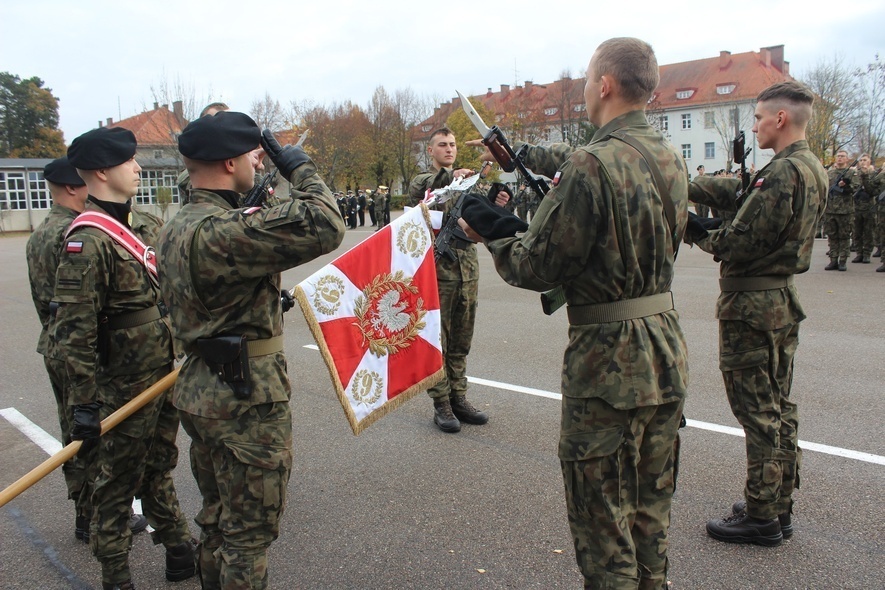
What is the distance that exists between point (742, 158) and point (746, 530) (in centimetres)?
215

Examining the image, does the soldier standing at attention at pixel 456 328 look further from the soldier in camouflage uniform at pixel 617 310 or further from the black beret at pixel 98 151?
the soldier in camouflage uniform at pixel 617 310

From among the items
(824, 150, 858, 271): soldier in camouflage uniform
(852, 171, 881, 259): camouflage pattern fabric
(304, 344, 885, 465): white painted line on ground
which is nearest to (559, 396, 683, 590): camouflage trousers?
(304, 344, 885, 465): white painted line on ground

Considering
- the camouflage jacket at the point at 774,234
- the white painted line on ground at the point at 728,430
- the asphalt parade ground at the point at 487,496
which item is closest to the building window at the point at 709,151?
the asphalt parade ground at the point at 487,496

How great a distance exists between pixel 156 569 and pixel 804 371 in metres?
5.79

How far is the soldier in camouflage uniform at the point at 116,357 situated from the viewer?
10.1ft

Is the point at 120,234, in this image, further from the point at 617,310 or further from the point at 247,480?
the point at 617,310

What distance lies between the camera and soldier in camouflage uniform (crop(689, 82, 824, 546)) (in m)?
3.33

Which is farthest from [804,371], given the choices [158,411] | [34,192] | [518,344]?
[34,192]

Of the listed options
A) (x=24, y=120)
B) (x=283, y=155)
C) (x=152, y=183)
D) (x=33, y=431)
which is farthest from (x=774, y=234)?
(x=24, y=120)

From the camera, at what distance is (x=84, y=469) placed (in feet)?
12.1

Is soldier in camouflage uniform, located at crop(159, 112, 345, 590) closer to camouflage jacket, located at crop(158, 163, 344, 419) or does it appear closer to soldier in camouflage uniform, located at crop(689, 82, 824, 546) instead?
camouflage jacket, located at crop(158, 163, 344, 419)

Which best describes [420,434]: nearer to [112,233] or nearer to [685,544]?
[685,544]

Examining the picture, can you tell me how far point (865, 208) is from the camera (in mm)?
13750

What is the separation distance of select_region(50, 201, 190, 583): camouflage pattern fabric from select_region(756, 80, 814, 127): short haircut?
342 centimetres
